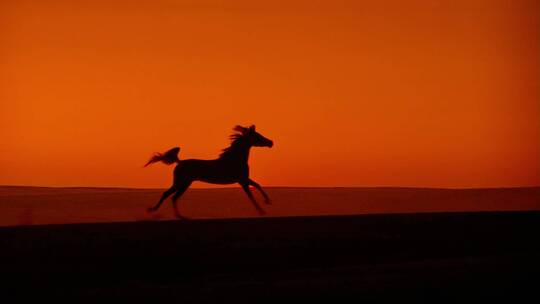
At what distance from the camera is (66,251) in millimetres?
7742

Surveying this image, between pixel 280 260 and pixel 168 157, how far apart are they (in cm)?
547

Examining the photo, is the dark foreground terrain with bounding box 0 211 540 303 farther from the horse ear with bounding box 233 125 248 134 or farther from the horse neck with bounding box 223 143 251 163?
the horse ear with bounding box 233 125 248 134

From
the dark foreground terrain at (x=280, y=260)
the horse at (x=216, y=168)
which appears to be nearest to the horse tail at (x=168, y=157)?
the horse at (x=216, y=168)

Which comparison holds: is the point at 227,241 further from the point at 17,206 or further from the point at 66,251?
the point at 17,206

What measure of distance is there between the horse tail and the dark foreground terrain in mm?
2934

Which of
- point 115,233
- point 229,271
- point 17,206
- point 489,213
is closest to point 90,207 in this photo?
point 17,206

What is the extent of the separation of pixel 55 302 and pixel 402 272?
3.45 m

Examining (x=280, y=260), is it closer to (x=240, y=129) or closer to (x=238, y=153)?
(x=238, y=153)

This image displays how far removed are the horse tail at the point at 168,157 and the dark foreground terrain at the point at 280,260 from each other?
2934 mm

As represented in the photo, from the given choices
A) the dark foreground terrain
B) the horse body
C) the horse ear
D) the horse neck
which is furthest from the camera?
the horse ear

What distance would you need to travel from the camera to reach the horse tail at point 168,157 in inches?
484

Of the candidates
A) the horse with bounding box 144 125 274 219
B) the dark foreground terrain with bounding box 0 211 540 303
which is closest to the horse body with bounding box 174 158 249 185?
the horse with bounding box 144 125 274 219

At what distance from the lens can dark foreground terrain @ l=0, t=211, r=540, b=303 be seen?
5.77 metres

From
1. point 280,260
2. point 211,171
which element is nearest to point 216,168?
point 211,171
